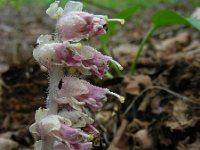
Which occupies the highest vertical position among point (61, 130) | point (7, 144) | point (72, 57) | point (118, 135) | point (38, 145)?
point (72, 57)

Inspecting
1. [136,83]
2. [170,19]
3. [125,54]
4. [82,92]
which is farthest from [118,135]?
[125,54]

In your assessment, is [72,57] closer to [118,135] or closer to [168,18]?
[118,135]

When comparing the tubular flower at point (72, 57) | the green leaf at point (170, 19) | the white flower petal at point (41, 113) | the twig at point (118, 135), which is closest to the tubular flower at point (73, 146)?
the white flower petal at point (41, 113)

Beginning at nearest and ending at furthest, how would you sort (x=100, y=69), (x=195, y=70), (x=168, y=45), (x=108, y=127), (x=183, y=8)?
(x=100, y=69) < (x=108, y=127) < (x=195, y=70) < (x=168, y=45) < (x=183, y=8)

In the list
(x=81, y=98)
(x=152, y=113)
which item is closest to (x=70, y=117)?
(x=81, y=98)

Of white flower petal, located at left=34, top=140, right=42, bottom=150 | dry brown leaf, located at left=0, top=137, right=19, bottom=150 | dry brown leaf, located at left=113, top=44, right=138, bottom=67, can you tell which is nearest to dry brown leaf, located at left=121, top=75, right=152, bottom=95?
dry brown leaf, located at left=113, top=44, right=138, bottom=67

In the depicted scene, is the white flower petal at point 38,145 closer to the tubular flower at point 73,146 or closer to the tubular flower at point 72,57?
the tubular flower at point 73,146

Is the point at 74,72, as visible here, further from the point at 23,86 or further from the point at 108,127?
the point at 23,86
